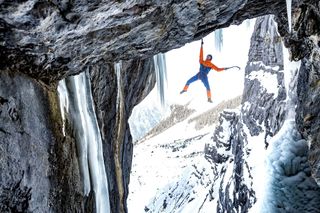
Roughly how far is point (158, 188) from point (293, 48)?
16.6 m

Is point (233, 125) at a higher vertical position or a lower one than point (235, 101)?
lower

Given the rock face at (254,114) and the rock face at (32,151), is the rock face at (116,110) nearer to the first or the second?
the rock face at (32,151)

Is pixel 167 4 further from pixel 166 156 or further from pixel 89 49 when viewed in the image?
pixel 166 156

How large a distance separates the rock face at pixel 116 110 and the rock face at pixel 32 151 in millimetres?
2373

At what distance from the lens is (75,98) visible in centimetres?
539

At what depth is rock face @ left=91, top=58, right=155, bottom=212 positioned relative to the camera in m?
7.25

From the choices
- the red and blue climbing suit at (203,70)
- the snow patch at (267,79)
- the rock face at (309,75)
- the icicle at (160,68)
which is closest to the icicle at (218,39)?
the red and blue climbing suit at (203,70)

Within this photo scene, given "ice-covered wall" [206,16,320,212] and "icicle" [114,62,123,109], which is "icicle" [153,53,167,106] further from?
"ice-covered wall" [206,16,320,212]

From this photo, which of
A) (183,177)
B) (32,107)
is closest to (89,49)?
(32,107)

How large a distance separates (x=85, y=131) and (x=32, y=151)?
5.43 ft

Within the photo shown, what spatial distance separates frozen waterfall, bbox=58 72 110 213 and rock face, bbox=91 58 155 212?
101 cm

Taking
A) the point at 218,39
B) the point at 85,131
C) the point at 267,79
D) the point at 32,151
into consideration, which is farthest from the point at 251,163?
the point at 32,151

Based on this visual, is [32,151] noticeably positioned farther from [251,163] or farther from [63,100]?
[251,163]

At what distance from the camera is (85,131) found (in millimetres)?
5594
